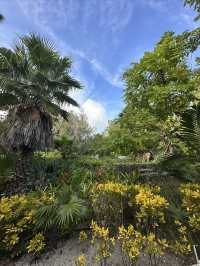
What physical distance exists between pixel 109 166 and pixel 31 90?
4.13 m

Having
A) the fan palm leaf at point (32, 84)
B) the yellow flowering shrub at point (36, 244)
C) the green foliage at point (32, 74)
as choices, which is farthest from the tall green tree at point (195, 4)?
the yellow flowering shrub at point (36, 244)

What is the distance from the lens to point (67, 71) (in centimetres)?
865

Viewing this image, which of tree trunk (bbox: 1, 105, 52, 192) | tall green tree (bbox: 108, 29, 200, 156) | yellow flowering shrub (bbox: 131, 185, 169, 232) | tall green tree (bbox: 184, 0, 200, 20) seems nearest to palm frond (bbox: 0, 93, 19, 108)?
tree trunk (bbox: 1, 105, 52, 192)

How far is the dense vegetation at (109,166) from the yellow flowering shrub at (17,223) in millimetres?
16

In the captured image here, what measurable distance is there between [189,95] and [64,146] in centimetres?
732

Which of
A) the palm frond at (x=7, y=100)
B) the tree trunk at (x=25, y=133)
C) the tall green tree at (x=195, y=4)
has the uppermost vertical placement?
the tall green tree at (x=195, y=4)

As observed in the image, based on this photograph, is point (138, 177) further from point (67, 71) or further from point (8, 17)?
point (8, 17)

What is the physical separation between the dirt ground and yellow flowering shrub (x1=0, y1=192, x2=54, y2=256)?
25 centimetres

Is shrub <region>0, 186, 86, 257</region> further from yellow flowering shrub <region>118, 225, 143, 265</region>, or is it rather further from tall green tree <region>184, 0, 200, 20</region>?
tall green tree <region>184, 0, 200, 20</region>

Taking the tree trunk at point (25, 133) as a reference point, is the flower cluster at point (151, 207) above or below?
below

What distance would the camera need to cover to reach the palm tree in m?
7.37

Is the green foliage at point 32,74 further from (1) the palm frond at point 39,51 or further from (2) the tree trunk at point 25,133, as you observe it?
A: (2) the tree trunk at point 25,133

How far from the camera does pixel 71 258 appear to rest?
10.9 ft

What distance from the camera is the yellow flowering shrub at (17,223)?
3344 mm
